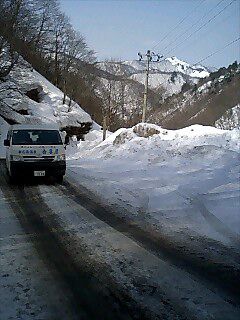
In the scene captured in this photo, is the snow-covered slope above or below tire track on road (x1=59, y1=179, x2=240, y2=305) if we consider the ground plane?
above

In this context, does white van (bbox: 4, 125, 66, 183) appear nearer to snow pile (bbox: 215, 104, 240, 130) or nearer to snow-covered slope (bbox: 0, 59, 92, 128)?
snow-covered slope (bbox: 0, 59, 92, 128)

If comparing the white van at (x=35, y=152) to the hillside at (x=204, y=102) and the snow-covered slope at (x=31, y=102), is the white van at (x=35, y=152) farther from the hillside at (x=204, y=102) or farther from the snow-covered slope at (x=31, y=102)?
the hillside at (x=204, y=102)

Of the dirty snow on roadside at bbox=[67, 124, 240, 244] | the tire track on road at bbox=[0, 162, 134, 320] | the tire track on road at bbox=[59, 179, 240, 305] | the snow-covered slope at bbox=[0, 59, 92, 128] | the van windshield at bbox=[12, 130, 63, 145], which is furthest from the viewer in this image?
the snow-covered slope at bbox=[0, 59, 92, 128]

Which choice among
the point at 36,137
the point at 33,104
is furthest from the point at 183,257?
the point at 33,104

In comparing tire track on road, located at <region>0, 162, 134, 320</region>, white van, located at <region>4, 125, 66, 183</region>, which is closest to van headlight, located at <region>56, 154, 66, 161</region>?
white van, located at <region>4, 125, 66, 183</region>

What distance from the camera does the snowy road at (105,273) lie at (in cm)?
381

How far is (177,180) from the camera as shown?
39.4ft

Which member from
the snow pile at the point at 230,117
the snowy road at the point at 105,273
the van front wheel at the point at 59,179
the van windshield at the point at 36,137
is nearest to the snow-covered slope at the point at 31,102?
the van windshield at the point at 36,137

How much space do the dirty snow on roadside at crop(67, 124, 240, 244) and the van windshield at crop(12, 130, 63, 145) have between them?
1.70 metres

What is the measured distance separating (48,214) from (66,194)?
232cm

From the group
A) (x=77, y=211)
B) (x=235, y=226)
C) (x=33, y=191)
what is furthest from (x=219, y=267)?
(x=33, y=191)

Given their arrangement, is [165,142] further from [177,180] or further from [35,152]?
[35,152]

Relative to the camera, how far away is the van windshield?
465 inches

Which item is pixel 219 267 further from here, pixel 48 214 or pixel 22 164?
pixel 22 164
